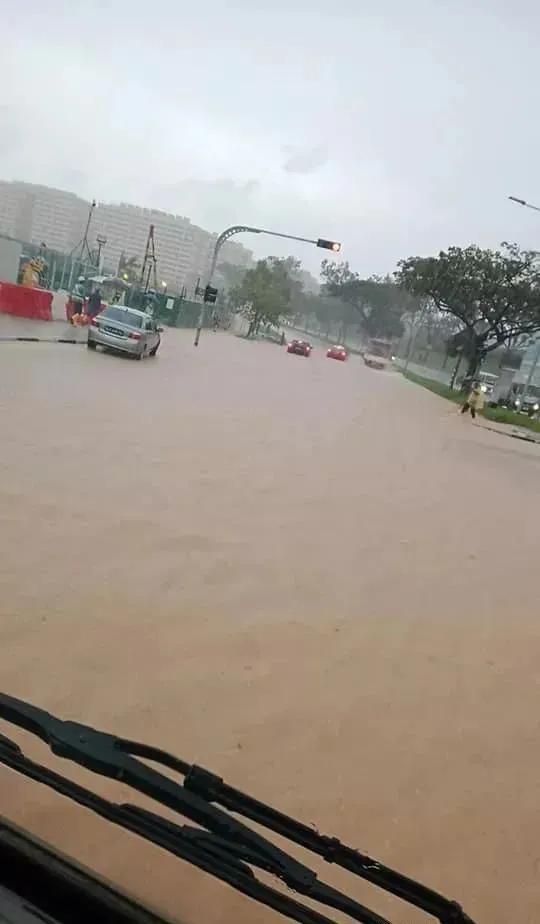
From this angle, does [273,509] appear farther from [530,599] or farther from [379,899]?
[379,899]

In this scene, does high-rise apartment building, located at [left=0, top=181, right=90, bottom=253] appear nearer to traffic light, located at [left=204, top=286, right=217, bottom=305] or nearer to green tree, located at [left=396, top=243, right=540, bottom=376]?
green tree, located at [left=396, top=243, right=540, bottom=376]

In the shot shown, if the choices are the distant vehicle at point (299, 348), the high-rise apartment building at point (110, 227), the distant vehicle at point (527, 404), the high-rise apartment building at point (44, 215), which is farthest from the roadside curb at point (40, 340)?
the high-rise apartment building at point (44, 215)

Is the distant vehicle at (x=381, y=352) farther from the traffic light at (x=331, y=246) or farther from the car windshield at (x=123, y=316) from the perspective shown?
the car windshield at (x=123, y=316)

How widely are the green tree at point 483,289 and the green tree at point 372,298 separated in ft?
165

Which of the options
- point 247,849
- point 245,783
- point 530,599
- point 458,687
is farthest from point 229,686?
point 530,599

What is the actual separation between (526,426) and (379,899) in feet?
112

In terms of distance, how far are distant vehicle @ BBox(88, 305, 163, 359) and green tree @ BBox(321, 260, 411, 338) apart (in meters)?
75.7

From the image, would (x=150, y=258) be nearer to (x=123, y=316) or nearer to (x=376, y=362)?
(x=123, y=316)

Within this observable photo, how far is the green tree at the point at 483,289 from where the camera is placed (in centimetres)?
4266

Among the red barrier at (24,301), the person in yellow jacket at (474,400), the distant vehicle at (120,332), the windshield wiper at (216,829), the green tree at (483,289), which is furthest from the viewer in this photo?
the green tree at (483,289)

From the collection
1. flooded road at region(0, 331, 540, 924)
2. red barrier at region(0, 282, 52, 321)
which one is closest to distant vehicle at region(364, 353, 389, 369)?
red barrier at region(0, 282, 52, 321)

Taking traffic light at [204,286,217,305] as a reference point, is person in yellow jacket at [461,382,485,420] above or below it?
below

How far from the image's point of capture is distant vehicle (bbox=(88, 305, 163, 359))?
2170 centimetres

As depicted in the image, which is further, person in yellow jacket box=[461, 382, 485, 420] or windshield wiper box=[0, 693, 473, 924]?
person in yellow jacket box=[461, 382, 485, 420]
